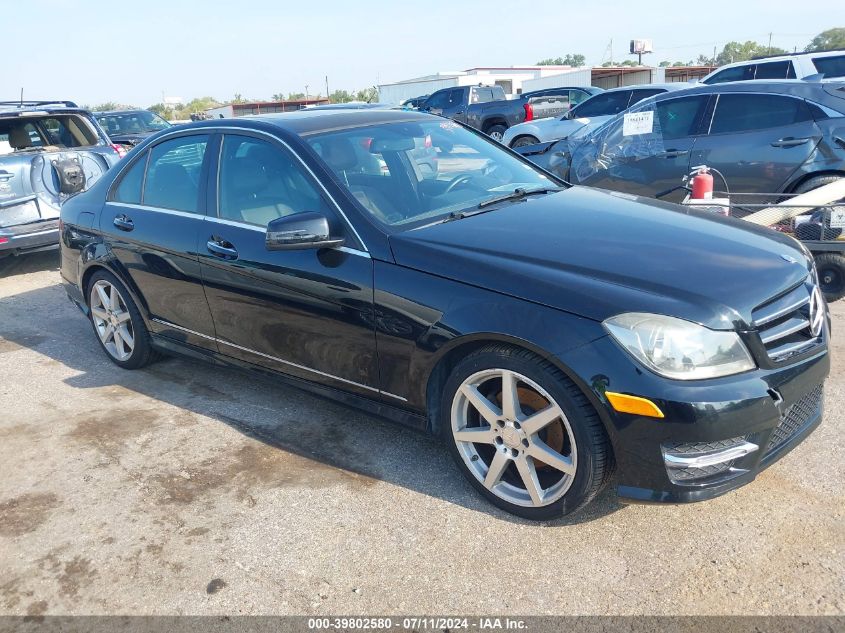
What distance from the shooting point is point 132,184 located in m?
4.71

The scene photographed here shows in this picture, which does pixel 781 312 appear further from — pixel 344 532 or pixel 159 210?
pixel 159 210

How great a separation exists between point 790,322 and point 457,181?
70.6 inches

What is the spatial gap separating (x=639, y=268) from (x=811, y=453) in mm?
1383

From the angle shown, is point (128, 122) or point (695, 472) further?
point (128, 122)

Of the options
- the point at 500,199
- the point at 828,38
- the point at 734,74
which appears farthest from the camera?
the point at 828,38

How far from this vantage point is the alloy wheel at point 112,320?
4.91m

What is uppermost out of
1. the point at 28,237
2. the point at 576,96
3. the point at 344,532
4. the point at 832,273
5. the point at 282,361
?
the point at 576,96

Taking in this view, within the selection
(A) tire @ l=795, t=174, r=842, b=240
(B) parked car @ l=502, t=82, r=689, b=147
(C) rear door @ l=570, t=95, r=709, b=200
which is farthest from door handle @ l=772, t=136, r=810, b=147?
(B) parked car @ l=502, t=82, r=689, b=147

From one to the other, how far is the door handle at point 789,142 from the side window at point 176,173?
15.9 ft

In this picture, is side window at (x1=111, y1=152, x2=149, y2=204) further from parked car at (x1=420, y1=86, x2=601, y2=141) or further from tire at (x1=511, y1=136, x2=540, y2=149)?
parked car at (x1=420, y1=86, x2=601, y2=141)

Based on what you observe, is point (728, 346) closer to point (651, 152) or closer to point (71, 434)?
point (71, 434)

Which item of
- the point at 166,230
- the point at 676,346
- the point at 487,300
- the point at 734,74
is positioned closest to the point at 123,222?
the point at 166,230

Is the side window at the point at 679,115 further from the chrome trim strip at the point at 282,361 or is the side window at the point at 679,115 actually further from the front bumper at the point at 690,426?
the chrome trim strip at the point at 282,361

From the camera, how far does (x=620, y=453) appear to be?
2701 millimetres
